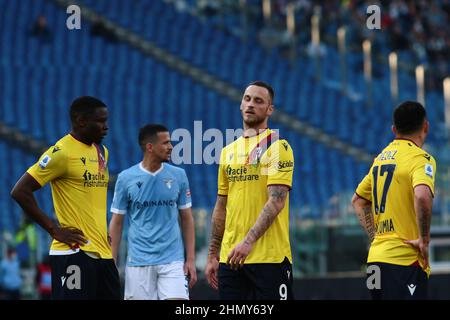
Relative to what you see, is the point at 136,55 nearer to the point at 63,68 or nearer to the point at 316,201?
the point at 63,68

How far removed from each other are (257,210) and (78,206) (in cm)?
150

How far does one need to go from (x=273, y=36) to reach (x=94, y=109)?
18.9 meters

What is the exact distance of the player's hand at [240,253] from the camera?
8148 millimetres

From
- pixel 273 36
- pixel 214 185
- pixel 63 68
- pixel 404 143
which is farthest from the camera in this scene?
pixel 273 36

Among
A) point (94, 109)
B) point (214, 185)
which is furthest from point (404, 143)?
point (214, 185)

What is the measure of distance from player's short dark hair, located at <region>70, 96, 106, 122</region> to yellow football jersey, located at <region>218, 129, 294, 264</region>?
126cm

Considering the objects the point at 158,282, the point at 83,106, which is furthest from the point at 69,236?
the point at 158,282

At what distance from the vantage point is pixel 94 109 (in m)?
8.87

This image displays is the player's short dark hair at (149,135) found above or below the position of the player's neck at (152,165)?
above

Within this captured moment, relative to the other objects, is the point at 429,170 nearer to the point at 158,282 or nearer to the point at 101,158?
the point at 101,158

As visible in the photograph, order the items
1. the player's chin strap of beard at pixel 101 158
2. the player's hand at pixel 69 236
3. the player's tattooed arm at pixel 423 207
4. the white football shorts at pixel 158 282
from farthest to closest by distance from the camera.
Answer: the white football shorts at pixel 158 282 < the player's chin strap of beard at pixel 101 158 < the player's hand at pixel 69 236 < the player's tattooed arm at pixel 423 207

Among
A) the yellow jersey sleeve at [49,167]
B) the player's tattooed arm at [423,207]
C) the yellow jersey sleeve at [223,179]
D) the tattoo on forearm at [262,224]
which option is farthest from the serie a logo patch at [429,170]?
the yellow jersey sleeve at [49,167]

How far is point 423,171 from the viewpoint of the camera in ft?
26.7

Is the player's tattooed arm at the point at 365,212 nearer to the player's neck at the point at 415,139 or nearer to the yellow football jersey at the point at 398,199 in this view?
the yellow football jersey at the point at 398,199
